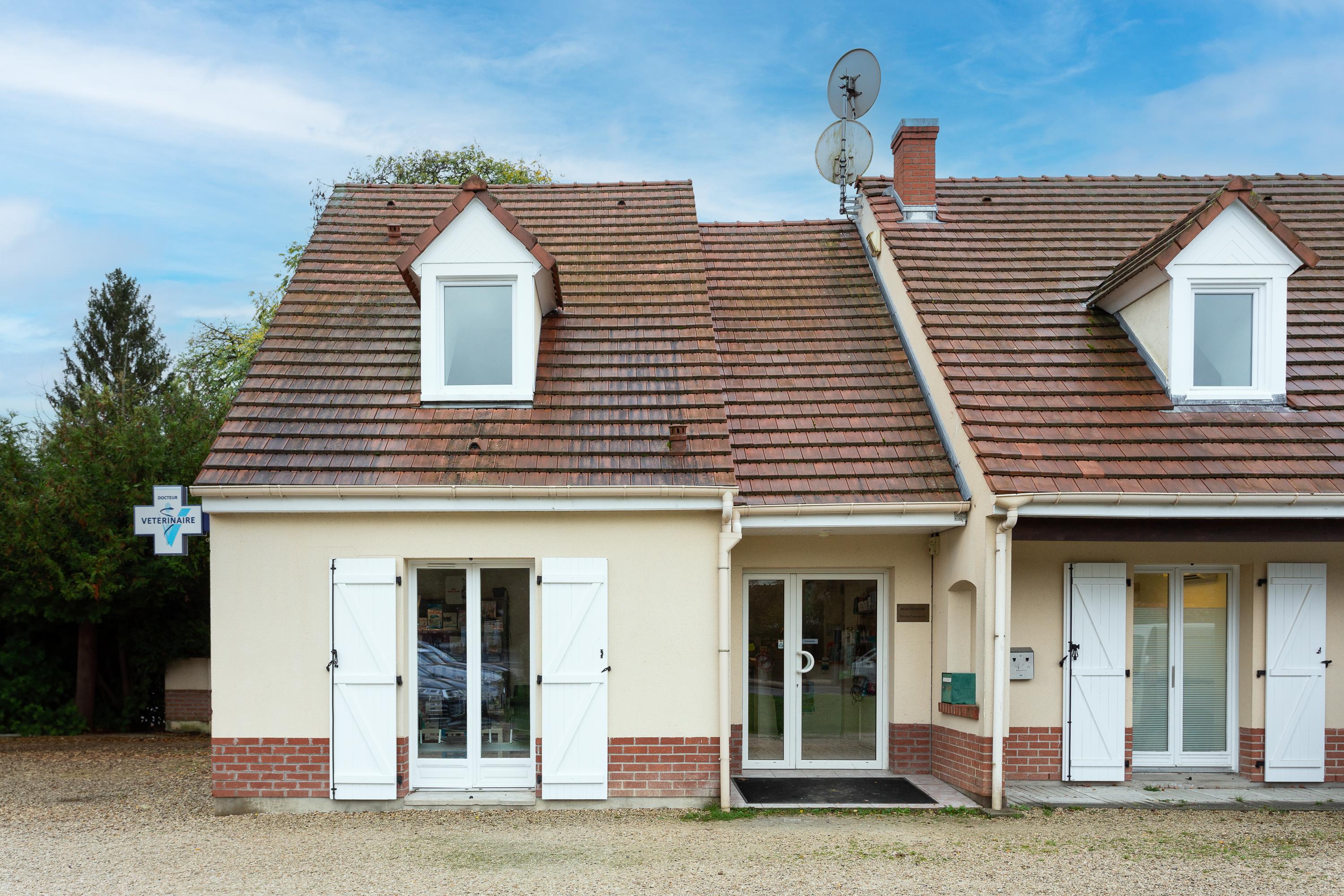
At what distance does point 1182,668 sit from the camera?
338 inches

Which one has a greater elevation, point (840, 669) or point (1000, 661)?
point (1000, 661)

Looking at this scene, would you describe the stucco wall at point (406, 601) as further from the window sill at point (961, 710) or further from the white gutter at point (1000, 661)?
the white gutter at point (1000, 661)

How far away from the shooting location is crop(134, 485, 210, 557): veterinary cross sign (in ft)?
26.4

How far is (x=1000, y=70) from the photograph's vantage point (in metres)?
14.8

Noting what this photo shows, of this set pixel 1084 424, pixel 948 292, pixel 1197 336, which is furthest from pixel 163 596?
pixel 1197 336

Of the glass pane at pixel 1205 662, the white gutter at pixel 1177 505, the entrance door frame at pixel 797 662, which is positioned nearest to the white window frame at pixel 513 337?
the entrance door frame at pixel 797 662

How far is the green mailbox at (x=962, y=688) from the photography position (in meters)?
7.70

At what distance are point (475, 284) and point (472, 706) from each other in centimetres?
420

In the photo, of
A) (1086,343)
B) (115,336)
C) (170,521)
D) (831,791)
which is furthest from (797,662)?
(115,336)

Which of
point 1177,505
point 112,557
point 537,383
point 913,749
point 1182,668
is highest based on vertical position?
point 537,383

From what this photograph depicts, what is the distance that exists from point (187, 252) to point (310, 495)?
10941 millimetres

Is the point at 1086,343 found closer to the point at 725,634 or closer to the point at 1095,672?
the point at 1095,672

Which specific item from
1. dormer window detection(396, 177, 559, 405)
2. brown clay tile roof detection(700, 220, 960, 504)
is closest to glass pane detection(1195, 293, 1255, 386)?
brown clay tile roof detection(700, 220, 960, 504)

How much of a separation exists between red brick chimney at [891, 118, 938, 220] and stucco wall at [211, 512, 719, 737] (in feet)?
18.9
